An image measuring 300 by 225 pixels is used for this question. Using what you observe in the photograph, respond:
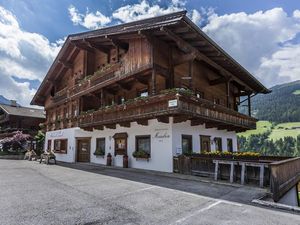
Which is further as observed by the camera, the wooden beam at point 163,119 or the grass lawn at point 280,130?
the grass lawn at point 280,130

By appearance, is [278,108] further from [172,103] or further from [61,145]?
[172,103]

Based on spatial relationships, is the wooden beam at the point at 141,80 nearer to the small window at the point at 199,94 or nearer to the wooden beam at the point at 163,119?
the wooden beam at the point at 163,119

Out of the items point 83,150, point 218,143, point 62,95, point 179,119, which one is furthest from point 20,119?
point 179,119

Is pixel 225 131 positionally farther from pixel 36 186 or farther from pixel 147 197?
pixel 36 186

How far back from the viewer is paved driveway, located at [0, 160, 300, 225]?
16.8ft

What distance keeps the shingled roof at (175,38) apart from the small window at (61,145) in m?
8.55

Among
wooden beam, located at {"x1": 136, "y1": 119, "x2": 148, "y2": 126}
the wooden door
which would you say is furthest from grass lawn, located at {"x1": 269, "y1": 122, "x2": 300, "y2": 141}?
wooden beam, located at {"x1": 136, "y1": 119, "x2": 148, "y2": 126}

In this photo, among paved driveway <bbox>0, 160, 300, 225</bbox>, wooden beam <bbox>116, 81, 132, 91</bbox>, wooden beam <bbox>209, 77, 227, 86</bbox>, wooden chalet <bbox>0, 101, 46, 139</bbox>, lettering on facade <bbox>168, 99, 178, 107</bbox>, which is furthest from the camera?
wooden chalet <bbox>0, 101, 46, 139</bbox>

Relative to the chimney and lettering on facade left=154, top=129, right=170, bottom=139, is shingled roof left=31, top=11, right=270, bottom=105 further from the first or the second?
the chimney

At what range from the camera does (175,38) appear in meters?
12.2

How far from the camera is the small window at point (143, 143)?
45.8 feet

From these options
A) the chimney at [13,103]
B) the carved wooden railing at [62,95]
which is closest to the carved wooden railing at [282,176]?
the carved wooden railing at [62,95]

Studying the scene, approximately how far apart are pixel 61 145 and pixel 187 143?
14.6 meters

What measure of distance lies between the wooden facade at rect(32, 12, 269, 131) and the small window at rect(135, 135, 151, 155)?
1.19 metres
